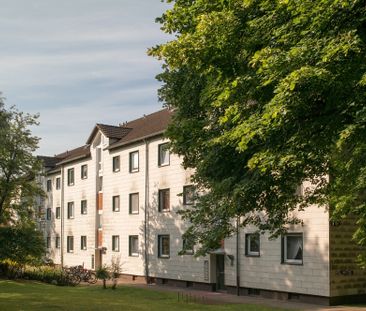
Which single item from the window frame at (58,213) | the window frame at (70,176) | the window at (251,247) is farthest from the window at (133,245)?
the window frame at (58,213)

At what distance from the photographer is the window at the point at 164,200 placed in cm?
3719

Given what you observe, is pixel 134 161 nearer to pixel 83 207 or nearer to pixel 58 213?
pixel 83 207

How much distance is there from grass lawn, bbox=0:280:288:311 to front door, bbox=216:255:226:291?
344 cm

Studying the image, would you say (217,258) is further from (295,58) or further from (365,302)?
(295,58)

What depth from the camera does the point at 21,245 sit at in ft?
122

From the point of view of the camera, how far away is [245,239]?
29828 mm

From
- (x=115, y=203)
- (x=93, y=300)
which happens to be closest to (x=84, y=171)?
(x=115, y=203)

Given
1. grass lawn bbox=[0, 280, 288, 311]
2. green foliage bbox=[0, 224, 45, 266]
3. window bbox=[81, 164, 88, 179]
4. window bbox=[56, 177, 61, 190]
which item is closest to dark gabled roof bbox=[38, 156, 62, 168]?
window bbox=[56, 177, 61, 190]

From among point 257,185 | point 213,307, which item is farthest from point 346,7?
point 213,307

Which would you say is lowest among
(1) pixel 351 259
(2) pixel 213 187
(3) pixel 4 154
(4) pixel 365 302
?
(4) pixel 365 302

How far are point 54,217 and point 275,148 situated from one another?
46.7 metres

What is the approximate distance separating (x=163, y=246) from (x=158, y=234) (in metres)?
0.87

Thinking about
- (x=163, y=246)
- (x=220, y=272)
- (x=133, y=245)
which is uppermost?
(x=163, y=246)

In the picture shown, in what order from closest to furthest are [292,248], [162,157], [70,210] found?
[292,248]
[162,157]
[70,210]
